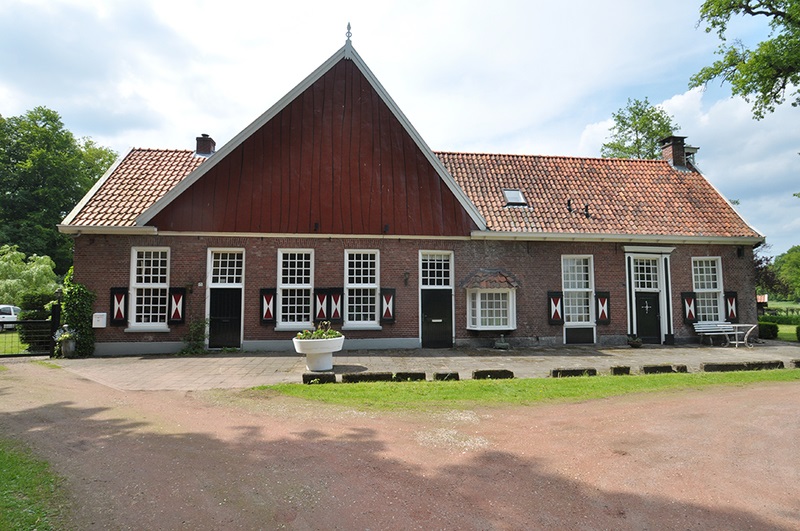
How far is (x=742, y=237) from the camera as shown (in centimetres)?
1634

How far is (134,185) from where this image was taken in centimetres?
1556

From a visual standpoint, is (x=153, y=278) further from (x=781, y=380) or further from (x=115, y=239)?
(x=781, y=380)

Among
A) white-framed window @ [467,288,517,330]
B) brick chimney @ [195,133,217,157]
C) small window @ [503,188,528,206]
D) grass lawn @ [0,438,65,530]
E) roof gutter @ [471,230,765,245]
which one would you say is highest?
brick chimney @ [195,133,217,157]

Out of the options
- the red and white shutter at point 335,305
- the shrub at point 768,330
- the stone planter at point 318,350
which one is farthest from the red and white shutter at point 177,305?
the shrub at point 768,330

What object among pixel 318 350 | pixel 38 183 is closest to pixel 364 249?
pixel 318 350

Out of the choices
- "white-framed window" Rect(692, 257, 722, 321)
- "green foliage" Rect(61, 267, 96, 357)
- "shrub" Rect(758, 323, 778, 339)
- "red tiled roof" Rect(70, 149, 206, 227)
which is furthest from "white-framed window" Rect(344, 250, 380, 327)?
"shrub" Rect(758, 323, 778, 339)

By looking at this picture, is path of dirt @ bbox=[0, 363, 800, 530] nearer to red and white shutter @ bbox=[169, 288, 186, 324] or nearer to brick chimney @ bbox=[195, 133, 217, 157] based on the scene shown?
red and white shutter @ bbox=[169, 288, 186, 324]

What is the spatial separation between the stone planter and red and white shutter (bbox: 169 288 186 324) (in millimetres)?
5962

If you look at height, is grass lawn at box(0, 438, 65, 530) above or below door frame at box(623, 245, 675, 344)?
below

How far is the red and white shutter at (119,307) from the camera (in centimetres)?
1393

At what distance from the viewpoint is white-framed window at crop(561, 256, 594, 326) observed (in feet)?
52.3

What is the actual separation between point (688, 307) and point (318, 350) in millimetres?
13858

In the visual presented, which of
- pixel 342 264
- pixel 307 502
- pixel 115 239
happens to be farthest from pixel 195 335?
pixel 307 502

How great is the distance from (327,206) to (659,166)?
14682 millimetres
